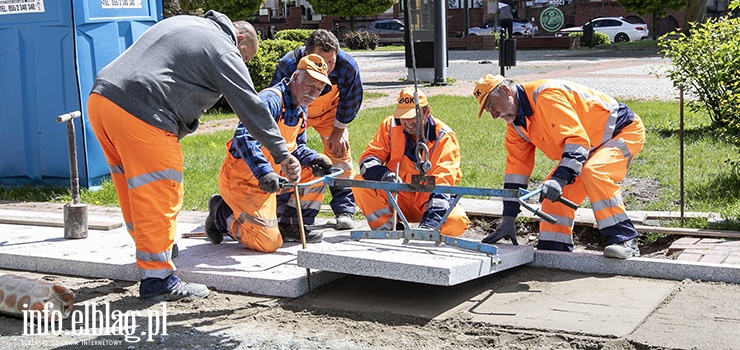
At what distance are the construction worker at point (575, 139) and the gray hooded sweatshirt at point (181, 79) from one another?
1467 mm

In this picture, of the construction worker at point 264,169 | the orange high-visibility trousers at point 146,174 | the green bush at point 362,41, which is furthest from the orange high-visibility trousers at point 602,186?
the green bush at point 362,41

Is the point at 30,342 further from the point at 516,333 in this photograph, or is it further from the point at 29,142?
the point at 29,142

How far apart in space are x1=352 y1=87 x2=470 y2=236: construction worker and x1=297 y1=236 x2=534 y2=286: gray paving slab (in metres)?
0.48

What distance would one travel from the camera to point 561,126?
585 centimetres

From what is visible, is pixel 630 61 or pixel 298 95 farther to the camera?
pixel 630 61

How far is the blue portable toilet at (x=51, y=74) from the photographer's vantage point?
9031 mm

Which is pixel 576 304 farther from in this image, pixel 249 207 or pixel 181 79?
pixel 181 79

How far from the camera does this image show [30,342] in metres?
4.91

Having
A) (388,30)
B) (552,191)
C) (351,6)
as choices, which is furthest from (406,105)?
(388,30)

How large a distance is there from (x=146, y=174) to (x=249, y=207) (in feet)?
3.60

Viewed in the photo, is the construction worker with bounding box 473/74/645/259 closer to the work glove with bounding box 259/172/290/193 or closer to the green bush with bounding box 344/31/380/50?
the work glove with bounding box 259/172/290/193

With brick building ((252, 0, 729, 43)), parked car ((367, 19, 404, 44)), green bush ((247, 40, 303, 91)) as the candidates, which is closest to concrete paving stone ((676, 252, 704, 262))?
green bush ((247, 40, 303, 91))

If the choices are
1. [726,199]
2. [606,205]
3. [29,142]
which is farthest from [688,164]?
[29,142]

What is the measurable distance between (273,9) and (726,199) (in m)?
53.4
